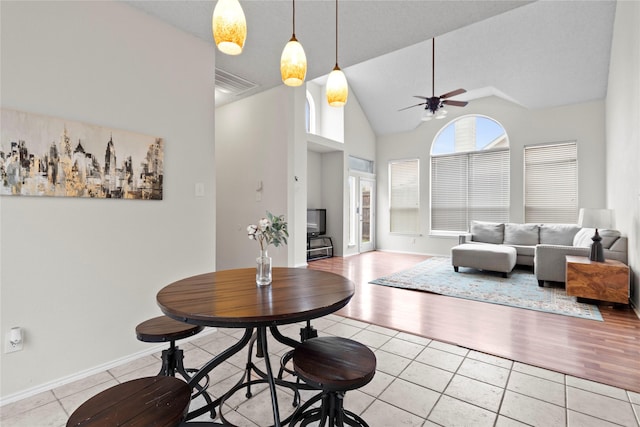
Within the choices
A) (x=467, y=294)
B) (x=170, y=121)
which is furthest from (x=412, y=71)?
(x=170, y=121)

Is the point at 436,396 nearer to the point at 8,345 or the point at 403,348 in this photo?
the point at 403,348

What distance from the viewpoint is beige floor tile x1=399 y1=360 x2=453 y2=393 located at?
1.93 meters

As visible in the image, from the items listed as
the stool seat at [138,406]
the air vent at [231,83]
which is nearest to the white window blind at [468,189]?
the air vent at [231,83]

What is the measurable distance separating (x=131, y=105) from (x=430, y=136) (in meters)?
6.62

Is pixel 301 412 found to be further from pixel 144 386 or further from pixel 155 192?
pixel 155 192

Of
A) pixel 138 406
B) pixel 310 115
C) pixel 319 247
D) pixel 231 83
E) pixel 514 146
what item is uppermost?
pixel 310 115

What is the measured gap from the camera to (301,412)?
1.54 metres

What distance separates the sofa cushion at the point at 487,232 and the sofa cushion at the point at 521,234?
11 cm

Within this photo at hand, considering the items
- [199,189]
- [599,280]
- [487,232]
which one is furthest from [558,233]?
[199,189]

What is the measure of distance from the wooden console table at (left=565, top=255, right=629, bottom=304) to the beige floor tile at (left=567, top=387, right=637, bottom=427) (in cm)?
216

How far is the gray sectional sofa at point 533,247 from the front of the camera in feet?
13.0

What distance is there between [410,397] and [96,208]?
8.22ft

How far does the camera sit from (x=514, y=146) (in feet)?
20.7

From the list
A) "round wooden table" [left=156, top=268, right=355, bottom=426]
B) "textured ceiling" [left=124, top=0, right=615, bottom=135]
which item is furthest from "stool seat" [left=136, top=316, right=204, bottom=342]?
"textured ceiling" [left=124, top=0, right=615, bottom=135]
